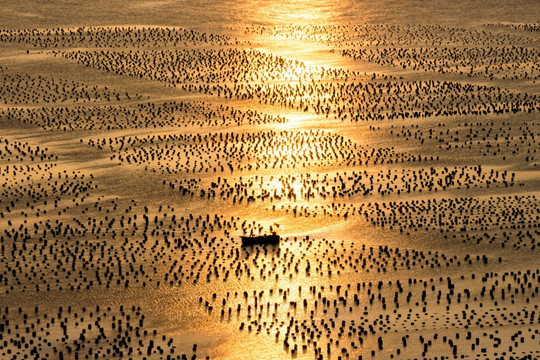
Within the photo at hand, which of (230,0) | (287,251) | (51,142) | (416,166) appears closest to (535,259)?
(287,251)

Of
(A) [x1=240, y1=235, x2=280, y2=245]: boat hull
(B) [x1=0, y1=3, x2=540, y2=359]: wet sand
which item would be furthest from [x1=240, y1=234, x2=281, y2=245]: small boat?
(B) [x1=0, y1=3, x2=540, y2=359]: wet sand

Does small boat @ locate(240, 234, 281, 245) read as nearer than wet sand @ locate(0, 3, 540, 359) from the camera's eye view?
No

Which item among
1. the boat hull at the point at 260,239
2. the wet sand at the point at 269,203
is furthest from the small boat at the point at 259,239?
the wet sand at the point at 269,203

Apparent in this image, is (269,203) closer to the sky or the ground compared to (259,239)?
closer to the ground

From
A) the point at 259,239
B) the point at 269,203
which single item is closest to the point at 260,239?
the point at 259,239

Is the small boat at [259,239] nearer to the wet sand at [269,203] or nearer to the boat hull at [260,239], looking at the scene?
the boat hull at [260,239]

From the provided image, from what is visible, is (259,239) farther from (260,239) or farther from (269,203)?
(269,203)

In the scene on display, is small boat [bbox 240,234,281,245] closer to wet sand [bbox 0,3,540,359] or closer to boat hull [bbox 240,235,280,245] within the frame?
boat hull [bbox 240,235,280,245]

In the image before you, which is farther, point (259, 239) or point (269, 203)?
point (269, 203)

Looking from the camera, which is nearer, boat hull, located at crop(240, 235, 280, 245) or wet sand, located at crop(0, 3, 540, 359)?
wet sand, located at crop(0, 3, 540, 359)
